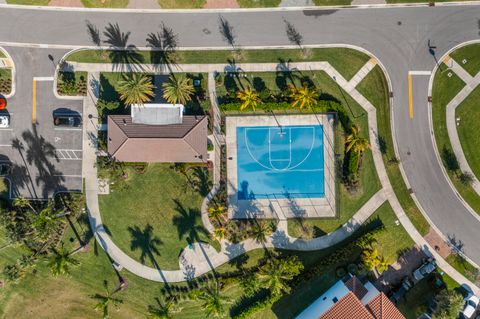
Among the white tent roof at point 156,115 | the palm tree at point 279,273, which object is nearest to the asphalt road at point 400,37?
the white tent roof at point 156,115

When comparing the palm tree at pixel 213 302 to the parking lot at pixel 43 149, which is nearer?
the palm tree at pixel 213 302

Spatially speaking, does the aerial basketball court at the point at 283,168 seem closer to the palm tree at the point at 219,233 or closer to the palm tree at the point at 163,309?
the palm tree at the point at 219,233

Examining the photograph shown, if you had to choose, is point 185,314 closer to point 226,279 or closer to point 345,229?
point 226,279

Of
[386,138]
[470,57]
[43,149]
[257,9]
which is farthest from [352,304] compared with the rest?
[43,149]

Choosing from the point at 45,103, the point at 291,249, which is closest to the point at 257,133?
the point at 291,249

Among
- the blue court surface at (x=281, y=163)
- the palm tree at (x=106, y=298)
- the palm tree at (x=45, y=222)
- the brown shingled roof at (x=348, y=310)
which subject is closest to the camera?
the brown shingled roof at (x=348, y=310)

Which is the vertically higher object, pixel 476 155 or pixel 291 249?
pixel 476 155

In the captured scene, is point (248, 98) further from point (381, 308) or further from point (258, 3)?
point (381, 308)
